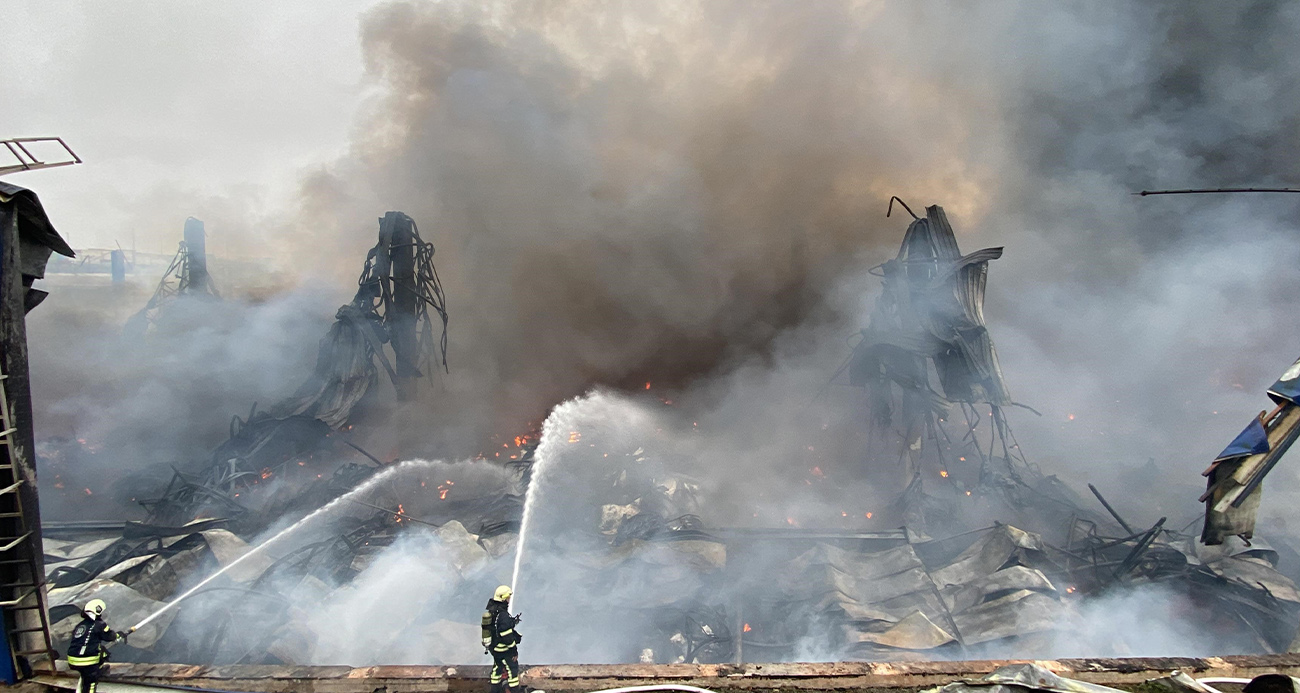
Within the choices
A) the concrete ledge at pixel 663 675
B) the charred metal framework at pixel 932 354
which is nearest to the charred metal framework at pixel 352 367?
the concrete ledge at pixel 663 675

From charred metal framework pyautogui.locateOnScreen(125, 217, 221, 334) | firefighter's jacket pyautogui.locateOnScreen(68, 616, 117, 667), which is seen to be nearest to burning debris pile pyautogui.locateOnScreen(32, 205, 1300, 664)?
firefighter's jacket pyautogui.locateOnScreen(68, 616, 117, 667)

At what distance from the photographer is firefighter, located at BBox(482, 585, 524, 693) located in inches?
227

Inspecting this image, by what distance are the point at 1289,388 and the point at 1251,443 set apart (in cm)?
79

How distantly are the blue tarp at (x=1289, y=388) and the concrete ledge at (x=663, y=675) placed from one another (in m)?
3.03

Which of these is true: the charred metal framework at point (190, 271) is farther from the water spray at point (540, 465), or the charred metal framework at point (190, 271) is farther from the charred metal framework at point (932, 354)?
the charred metal framework at point (932, 354)

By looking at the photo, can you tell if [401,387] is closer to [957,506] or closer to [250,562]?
[250,562]

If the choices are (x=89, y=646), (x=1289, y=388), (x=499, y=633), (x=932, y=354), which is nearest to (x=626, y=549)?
(x=499, y=633)

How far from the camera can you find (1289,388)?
7.04m

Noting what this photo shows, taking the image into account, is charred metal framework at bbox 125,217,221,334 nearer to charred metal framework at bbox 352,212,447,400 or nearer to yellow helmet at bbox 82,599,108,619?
charred metal framework at bbox 352,212,447,400

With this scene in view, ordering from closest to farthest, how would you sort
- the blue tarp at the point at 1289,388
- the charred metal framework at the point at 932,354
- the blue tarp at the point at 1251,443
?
1. the blue tarp at the point at 1289,388
2. the blue tarp at the point at 1251,443
3. the charred metal framework at the point at 932,354

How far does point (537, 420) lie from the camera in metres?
17.9

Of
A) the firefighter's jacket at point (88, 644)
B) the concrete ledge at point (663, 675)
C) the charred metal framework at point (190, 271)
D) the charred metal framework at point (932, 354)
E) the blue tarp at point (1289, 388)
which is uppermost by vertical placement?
the charred metal framework at point (190, 271)

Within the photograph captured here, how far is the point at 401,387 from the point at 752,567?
10.7 metres

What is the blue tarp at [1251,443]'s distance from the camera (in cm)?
707
